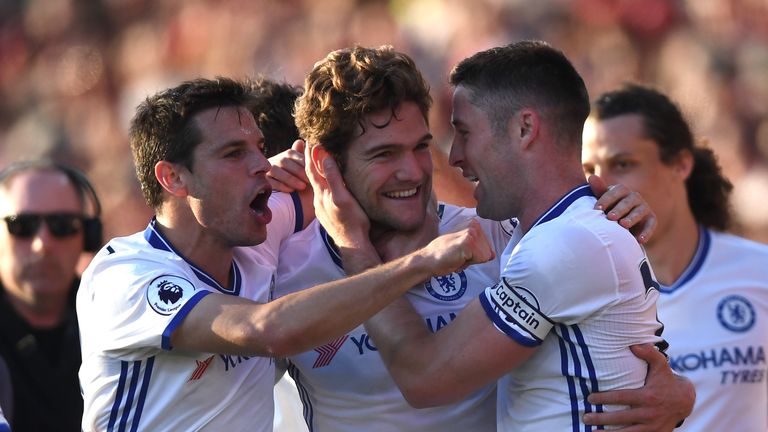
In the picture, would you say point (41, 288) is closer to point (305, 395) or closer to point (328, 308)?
point (305, 395)

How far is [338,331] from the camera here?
3600mm

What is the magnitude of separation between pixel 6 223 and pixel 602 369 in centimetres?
374

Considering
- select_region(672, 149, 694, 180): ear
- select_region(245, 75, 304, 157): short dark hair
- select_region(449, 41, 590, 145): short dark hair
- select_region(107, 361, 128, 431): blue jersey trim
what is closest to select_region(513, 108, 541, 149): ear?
select_region(449, 41, 590, 145): short dark hair

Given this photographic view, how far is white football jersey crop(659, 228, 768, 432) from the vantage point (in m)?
5.27

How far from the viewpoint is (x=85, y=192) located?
21.2 ft

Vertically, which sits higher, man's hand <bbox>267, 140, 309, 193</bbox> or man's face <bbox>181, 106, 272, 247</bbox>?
man's hand <bbox>267, 140, 309, 193</bbox>

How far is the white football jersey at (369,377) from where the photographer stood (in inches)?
167

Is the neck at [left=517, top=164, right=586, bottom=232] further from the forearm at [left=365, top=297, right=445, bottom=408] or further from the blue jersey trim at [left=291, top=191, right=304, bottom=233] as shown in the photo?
the blue jersey trim at [left=291, top=191, right=304, bottom=233]

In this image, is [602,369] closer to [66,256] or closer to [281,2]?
[66,256]

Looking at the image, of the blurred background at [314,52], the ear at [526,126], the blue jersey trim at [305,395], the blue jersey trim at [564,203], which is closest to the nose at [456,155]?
the ear at [526,126]

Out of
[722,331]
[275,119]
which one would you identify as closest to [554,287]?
[275,119]

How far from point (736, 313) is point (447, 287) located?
73.5 inches

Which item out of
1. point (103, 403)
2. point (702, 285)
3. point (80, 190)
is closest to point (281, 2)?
point (80, 190)

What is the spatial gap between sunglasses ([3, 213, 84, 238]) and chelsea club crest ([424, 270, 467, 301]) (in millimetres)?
2688
